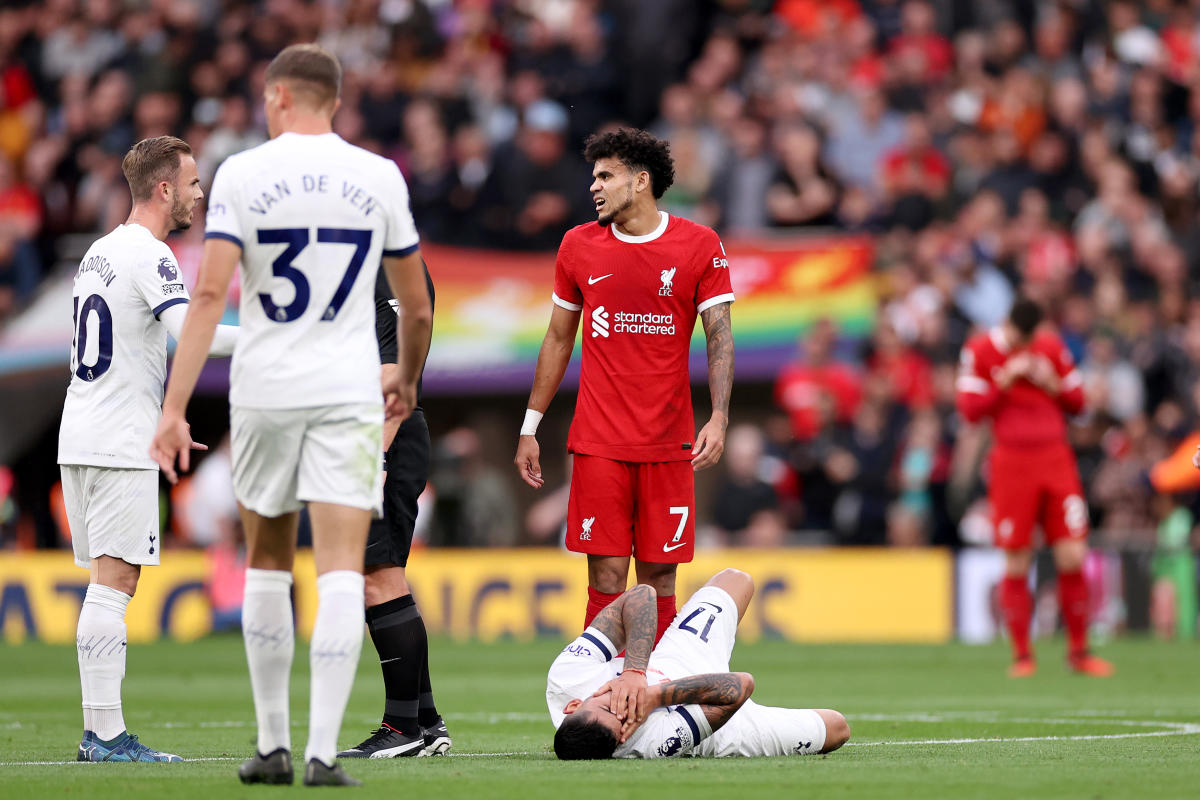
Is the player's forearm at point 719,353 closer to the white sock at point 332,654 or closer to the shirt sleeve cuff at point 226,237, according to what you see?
the white sock at point 332,654

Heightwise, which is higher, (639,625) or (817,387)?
(817,387)

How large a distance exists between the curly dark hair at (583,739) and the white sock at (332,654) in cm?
132

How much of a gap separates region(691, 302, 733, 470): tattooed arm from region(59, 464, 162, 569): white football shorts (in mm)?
2435

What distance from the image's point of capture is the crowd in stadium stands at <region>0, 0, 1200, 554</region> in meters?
18.7

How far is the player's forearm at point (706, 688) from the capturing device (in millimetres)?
7410

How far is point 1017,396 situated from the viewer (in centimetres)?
1416

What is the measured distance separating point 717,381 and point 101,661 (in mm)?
3006

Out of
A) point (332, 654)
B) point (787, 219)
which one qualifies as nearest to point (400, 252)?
point (332, 654)

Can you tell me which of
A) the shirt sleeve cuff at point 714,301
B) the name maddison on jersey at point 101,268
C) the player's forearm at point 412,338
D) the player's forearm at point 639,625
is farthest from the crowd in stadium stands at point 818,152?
the player's forearm at point 412,338

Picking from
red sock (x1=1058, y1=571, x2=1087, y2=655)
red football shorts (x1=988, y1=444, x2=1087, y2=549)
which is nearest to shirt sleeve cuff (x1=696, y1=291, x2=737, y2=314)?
red football shorts (x1=988, y1=444, x2=1087, y2=549)

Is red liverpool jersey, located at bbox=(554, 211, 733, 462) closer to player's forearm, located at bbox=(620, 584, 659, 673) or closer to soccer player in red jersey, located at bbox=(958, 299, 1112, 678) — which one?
player's forearm, located at bbox=(620, 584, 659, 673)

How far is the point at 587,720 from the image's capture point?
7348 millimetres

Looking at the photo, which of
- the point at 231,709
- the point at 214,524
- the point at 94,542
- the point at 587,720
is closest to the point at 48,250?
the point at 214,524

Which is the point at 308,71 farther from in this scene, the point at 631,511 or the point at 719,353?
the point at 631,511
